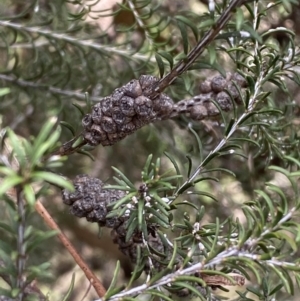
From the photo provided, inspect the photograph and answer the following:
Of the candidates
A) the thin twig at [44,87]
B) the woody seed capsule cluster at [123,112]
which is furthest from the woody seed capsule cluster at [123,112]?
the thin twig at [44,87]

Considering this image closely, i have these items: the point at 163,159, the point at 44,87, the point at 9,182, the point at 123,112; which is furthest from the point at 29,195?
the point at 163,159

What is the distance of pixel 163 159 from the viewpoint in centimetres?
106

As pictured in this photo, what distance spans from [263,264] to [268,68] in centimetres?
22

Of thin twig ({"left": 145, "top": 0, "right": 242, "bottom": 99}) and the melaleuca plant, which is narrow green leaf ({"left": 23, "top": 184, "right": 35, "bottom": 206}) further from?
thin twig ({"left": 145, "top": 0, "right": 242, "bottom": 99})

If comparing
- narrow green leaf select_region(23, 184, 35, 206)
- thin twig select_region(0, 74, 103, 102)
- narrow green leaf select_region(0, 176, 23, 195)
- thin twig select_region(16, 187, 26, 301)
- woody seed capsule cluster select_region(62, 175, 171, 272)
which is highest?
narrow green leaf select_region(0, 176, 23, 195)

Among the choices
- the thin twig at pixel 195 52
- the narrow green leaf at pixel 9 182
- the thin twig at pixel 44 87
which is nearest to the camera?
the narrow green leaf at pixel 9 182

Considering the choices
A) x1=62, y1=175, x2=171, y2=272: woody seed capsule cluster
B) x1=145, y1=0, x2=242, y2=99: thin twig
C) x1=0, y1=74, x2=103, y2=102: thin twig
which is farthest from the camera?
x1=0, y1=74, x2=103, y2=102: thin twig

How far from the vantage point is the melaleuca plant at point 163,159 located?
347mm

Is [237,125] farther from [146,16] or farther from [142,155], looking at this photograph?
[142,155]

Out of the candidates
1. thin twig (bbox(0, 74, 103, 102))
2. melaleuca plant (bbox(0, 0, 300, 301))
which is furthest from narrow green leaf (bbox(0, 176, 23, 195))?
thin twig (bbox(0, 74, 103, 102))

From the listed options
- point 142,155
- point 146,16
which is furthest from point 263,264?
point 142,155

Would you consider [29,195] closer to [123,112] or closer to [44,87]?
[123,112]

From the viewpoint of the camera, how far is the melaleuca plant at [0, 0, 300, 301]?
347 mm

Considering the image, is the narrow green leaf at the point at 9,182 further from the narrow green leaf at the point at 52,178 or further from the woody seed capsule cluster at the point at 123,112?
the woody seed capsule cluster at the point at 123,112
